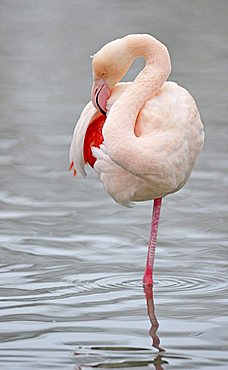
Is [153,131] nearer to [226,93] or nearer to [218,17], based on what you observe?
[226,93]

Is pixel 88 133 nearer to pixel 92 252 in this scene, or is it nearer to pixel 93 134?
pixel 93 134

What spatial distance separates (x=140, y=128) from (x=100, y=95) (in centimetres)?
32

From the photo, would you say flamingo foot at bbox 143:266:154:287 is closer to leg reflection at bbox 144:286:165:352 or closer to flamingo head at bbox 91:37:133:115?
leg reflection at bbox 144:286:165:352

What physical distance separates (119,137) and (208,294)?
991mm

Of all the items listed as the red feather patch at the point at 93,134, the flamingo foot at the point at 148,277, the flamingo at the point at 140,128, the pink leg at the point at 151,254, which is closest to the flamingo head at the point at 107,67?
the flamingo at the point at 140,128

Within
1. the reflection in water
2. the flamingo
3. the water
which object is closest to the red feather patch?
the flamingo

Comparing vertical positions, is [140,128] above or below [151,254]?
Answer: above

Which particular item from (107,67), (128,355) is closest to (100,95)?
(107,67)

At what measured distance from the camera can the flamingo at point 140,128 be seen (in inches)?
237

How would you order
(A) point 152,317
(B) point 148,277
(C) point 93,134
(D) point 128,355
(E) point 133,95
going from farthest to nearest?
(C) point 93,134, (B) point 148,277, (E) point 133,95, (A) point 152,317, (D) point 128,355

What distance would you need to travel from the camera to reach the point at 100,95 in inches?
250

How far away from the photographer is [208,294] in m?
6.22

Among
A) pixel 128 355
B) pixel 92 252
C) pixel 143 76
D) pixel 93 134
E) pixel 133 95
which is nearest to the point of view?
pixel 128 355

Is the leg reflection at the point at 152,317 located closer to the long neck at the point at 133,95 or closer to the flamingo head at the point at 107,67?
the long neck at the point at 133,95
